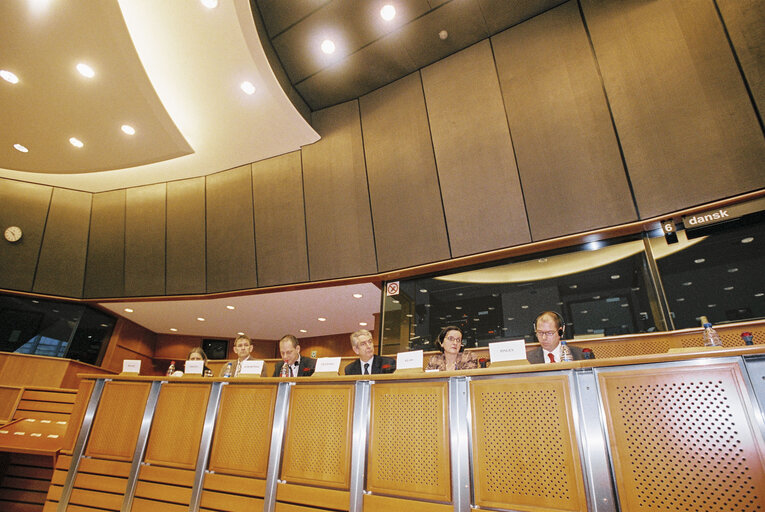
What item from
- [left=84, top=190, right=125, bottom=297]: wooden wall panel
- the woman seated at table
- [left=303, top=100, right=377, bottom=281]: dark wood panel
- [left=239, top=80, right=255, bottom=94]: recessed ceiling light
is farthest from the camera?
[left=84, top=190, right=125, bottom=297]: wooden wall panel

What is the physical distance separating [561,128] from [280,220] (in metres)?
4.31

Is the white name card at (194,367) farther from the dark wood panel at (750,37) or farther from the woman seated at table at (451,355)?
the dark wood panel at (750,37)

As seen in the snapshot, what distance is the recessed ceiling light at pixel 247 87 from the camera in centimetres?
541

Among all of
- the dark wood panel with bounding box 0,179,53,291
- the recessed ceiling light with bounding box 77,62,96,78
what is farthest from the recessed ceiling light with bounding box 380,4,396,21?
the dark wood panel with bounding box 0,179,53,291

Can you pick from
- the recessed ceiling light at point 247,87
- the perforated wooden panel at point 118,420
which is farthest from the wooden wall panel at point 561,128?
the perforated wooden panel at point 118,420

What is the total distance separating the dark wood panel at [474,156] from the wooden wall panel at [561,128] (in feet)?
0.49

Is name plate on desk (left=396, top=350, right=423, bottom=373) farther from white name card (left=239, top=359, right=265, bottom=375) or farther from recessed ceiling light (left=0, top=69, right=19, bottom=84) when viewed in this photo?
recessed ceiling light (left=0, top=69, right=19, bottom=84)

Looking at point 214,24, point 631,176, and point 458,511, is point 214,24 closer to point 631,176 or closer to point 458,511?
point 631,176

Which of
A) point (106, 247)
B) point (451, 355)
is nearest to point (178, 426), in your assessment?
point (451, 355)

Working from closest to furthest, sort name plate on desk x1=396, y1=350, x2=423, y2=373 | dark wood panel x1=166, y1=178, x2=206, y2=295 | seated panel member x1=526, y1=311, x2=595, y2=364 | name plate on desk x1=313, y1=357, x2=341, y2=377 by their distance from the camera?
name plate on desk x1=396, y1=350, x2=423, y2=373
name plate on desk x1=313, y1=357, x2=341, y2=377
seated panel member x1=526, y1=311, x2=595, y2=364
dark wood panel x1=166, y1=178, x2=206, y2=295

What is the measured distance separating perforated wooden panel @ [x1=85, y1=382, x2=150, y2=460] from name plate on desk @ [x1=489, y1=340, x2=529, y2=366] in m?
2.94

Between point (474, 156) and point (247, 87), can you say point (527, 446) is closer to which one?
point (474, 156)

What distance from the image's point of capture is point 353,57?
544 centimetres

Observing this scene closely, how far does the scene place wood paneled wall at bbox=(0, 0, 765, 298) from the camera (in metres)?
3.96
